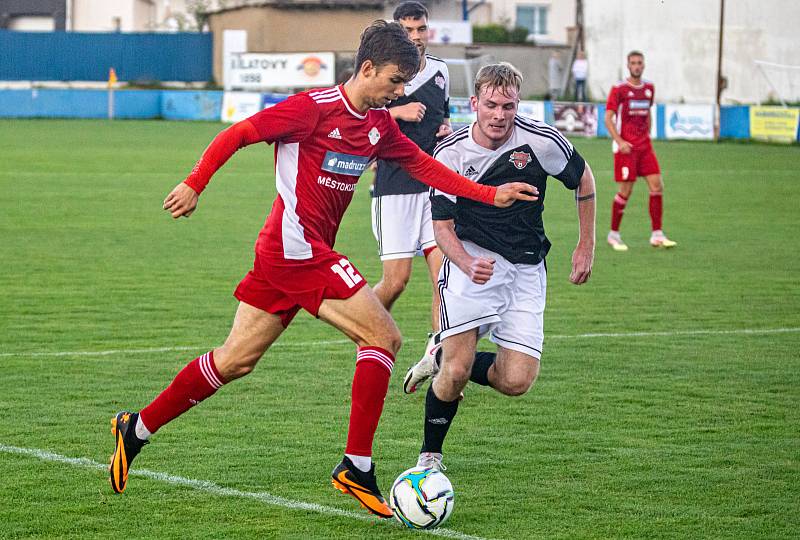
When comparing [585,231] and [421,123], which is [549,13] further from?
[585,231]

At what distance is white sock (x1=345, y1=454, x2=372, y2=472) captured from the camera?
521 cm

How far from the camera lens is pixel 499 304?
19.7ft

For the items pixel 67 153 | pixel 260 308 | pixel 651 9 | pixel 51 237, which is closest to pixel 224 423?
pixel 260 308

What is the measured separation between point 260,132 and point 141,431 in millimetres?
1430

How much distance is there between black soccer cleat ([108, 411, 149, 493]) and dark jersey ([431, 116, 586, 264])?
5.54 ft

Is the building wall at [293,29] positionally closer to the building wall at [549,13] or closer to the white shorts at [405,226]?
the building wall at [549,13]

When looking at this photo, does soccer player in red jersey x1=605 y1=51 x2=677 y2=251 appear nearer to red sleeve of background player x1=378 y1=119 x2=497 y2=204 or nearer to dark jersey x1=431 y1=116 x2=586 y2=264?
dark jersey x1=431 y1=116 x2=586 y2=264

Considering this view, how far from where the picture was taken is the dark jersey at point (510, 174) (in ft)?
19.8

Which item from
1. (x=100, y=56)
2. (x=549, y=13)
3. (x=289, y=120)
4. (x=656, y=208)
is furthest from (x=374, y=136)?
(x=549, y=13)

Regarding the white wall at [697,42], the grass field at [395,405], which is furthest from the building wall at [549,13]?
the grass field at [395,405]

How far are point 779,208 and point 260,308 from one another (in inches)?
599


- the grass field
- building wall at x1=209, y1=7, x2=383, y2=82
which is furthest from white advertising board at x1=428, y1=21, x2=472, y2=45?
the grass field

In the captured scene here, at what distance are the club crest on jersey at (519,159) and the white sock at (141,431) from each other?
6.79 feet

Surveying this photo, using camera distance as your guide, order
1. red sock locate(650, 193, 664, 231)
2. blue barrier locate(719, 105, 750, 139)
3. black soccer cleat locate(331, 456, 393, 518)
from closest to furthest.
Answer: black soccer cleat locate(331, 456, 393, 518), red sock locate(650, 193, 664, 231), blue barrier locate(719, 105, 750, 139)
